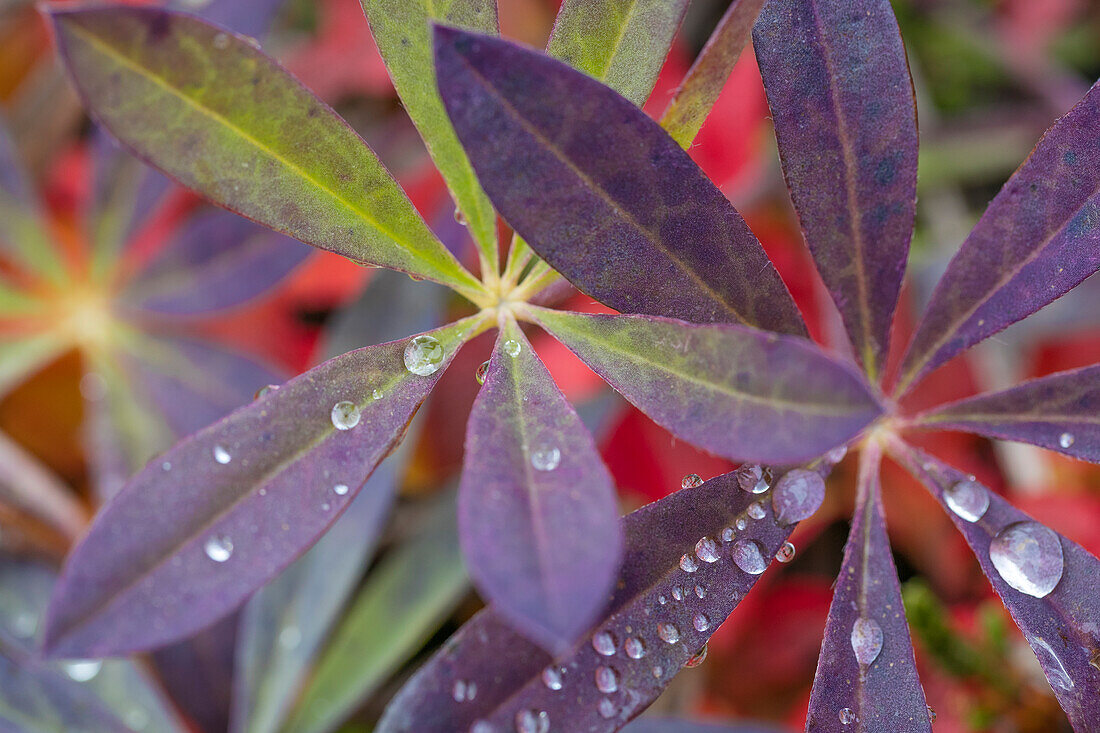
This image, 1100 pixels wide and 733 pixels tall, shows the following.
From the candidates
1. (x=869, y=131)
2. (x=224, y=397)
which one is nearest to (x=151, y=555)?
(x=869, y=131)

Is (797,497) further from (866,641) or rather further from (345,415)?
(345,415)

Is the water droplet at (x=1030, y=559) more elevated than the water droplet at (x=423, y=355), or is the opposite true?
the water droplet at (x=423, y=355)

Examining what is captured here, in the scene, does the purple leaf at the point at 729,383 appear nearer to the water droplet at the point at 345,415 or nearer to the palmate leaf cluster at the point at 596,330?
the palmate leaf cluster at the point at 596,330

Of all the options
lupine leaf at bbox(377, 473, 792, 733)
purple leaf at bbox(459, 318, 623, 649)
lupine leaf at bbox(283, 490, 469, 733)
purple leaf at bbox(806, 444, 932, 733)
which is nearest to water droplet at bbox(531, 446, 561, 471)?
purple leaf at bbox(459, 318, 623, 649)

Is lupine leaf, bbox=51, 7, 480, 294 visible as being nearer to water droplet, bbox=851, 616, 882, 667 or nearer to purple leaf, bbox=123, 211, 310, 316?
water droplet, bbox=851, 616, 882, 667

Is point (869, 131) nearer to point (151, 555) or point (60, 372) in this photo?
point (151, 555)

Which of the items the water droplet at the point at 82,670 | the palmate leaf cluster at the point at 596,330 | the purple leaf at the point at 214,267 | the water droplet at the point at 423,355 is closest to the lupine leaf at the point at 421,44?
the palmate leaf cluster at the point at 596,330

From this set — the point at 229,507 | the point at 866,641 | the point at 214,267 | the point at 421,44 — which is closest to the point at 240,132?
the point at 421,44
